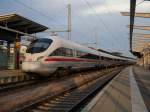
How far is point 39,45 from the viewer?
24250 millimetres

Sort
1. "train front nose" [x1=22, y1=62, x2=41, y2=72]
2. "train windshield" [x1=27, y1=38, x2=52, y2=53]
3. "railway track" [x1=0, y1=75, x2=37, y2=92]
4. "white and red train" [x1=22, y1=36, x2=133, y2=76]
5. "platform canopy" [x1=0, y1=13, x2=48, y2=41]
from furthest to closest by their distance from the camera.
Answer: "platform canopy" [x1=0, y1=13, x2=48, y2=41] < "train windshield" [x1=27, y1=38, x2=52, y2=53] < "white and red train" [x1=22, y1=36, x2=133, y2=76] < "train front nose" [x1=22, y1=62, x2=41, y2=72] < "railway track" [x1=0, y1=75, x2=37, y2=92]

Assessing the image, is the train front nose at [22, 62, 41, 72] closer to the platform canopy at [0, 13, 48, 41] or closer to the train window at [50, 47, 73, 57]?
the train window at [50, 47, 73, 57]

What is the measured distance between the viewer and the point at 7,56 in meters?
30.9

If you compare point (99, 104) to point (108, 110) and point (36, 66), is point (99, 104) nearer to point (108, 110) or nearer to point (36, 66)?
point (108, 110)

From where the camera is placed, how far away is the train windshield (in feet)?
77.9

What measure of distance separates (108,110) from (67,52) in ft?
55.6

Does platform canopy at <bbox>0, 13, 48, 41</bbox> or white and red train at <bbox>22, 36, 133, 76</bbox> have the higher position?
platform canopy at <bbox>0, 13, 48, 41</bbox>

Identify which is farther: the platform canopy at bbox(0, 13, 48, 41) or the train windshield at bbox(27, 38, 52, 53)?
the platform canopy at bbox(0, 13, 48, 41)

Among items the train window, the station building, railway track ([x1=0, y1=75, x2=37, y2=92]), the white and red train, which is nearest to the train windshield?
the white and red train

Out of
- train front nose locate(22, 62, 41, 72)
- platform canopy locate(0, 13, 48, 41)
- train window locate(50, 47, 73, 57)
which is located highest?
platform canopy locate(0, 13, 48, 41)

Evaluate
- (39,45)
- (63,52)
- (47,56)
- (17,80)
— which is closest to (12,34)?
(63,52)

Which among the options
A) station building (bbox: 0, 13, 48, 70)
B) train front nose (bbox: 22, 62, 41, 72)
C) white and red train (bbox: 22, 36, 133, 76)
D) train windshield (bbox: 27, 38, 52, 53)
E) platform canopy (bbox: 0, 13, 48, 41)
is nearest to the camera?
train front nose (bbox: 22, 62, 41, 72)

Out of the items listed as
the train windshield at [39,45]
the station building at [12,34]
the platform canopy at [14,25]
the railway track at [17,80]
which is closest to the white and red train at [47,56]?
the train windshield at [39,45]

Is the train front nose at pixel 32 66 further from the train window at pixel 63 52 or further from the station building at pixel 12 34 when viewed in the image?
the station building at pixel 12 34
